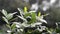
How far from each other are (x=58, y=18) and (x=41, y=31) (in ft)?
3.27

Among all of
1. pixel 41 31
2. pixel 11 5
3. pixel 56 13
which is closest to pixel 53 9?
pixel 56 13

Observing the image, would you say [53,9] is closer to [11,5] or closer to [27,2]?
[27,2]

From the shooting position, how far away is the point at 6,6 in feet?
9.47

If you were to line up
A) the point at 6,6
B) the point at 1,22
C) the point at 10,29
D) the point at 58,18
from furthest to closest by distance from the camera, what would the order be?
the point at 58,18, the point at 6,6, the point at 1,22, the point at 10,29

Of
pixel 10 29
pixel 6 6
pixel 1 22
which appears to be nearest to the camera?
pixel 10 29

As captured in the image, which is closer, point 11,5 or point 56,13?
point 11,5

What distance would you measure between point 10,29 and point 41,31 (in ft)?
1.32

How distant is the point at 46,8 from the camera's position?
3.18 metres

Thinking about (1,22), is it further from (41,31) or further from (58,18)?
(58,18)

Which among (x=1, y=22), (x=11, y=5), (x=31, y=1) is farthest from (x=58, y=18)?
(x=1, y=22)

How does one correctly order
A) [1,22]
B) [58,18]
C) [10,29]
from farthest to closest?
[58,18] < [1,22] < [10,29]

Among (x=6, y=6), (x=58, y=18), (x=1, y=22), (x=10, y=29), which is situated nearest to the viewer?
(x=10, y=29)

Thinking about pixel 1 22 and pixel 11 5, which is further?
pixel 11 5

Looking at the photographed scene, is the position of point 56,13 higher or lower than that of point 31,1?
lower
